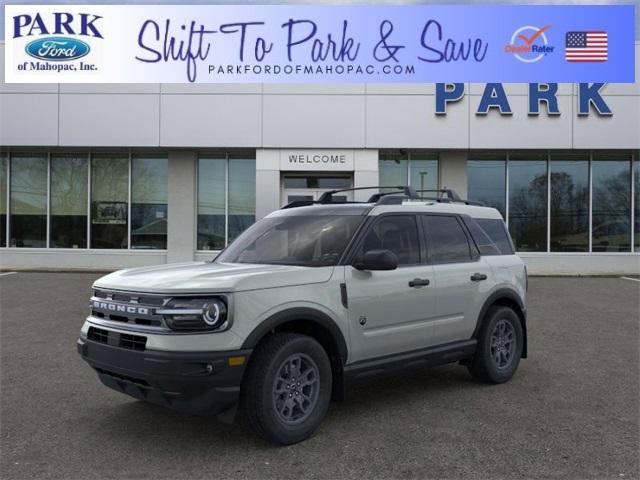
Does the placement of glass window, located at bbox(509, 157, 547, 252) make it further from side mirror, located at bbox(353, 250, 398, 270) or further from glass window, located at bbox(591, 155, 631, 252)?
side mirror, located at bbox(353, 250, 398, 270)

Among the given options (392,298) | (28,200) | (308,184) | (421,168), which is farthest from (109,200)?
(392,298)

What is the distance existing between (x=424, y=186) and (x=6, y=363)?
45.2 ft

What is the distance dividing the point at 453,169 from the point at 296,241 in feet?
44.8

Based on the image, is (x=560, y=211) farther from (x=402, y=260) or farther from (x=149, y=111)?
(x=402, y=260)

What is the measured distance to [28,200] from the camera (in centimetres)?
1872

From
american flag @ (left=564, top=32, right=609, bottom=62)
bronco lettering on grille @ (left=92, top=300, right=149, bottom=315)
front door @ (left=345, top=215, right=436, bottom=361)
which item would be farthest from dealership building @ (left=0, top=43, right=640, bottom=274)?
bronco lettering on grille @ (left=92, top=300, right=149, bottom=315)

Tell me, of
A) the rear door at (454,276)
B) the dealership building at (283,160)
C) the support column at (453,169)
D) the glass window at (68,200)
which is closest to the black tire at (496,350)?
the rear door at (454,276)

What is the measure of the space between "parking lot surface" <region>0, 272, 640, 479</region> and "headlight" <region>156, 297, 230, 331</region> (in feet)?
3.04

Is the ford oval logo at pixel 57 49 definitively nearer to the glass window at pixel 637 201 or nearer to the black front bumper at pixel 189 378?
the black front bumper at pixel 189 378

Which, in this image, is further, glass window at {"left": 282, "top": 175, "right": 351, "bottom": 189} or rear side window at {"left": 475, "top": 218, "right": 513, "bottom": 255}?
glass window at {"left": 282, "top": 175, "right": 351, "bottom": 189}

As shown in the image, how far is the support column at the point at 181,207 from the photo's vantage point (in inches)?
710

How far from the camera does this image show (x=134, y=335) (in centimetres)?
411

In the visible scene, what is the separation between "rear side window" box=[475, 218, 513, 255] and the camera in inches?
253

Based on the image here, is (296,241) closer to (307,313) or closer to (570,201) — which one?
(307,313)
